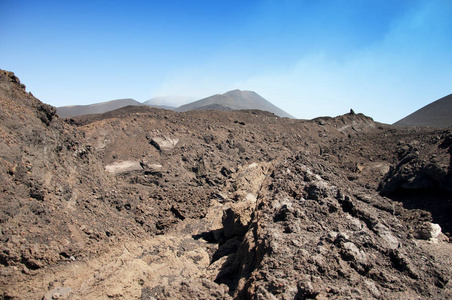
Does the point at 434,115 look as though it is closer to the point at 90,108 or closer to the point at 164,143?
the point at 164,143

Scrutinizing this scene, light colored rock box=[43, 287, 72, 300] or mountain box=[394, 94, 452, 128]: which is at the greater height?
mountain box=[394, 94, 452, 128]

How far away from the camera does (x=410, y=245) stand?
3.68 m

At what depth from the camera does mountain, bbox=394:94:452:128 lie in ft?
120

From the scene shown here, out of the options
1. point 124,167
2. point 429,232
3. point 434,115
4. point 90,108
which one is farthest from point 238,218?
point 90,108

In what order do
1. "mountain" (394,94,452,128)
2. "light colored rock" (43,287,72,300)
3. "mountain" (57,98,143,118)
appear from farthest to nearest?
1. "mountain" (57,98,143,118)
2. "mountain" (394,94,452,128)
3. "light colored rock" (43,287,72,300)

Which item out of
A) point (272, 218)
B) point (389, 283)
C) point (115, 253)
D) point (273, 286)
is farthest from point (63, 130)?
point (389, 283)

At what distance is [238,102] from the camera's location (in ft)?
221

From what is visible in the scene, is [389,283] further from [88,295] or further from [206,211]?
[206,211]

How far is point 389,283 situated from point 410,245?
3.30 feet

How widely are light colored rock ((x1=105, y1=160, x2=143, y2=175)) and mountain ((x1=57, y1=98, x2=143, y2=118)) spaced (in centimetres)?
4263

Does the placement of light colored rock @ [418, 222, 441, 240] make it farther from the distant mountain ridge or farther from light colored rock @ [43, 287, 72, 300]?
the distant mountain ridge

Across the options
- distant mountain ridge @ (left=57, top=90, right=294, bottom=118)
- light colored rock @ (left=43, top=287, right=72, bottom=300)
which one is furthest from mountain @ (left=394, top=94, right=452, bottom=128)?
light colored rock @ (left=43, top=287, right=72, bottom=300)

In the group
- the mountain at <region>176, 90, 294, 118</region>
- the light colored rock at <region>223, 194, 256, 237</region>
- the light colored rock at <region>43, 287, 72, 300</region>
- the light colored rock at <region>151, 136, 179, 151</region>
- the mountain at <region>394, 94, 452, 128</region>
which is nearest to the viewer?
the light colored rock at <region>43, 287, 72, 300</region>

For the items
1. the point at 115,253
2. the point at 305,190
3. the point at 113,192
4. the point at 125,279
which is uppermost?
the point at 305,190
